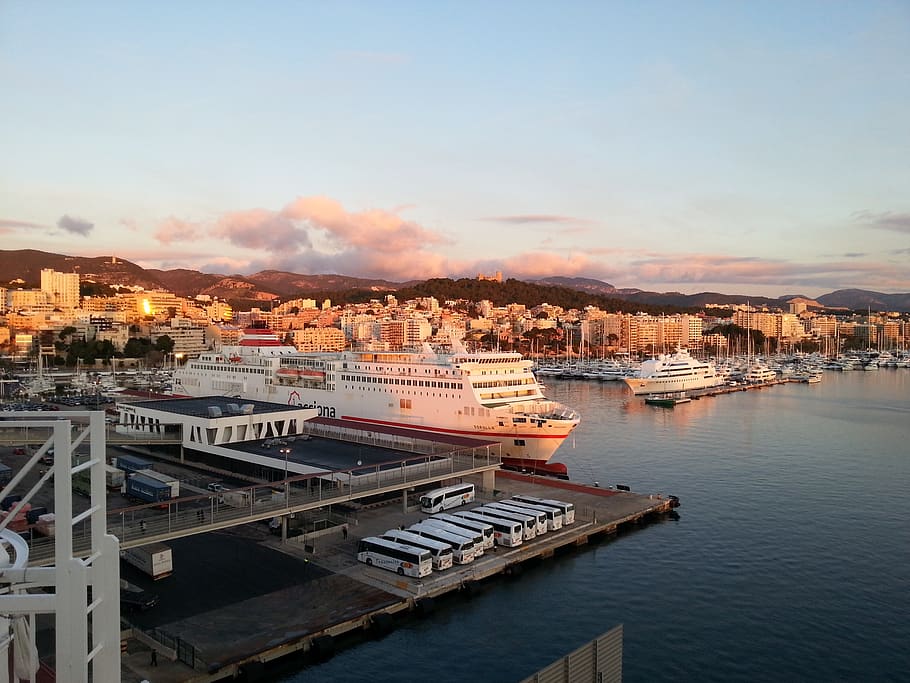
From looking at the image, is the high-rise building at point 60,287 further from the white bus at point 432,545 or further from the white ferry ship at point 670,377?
the white bus at point 432,545

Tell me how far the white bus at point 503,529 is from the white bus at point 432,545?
6.19 ft

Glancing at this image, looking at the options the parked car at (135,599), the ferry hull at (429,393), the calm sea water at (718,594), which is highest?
the ferry hull at (429,393)

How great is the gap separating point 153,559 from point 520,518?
819cm

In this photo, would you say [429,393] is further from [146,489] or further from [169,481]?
[146,489]

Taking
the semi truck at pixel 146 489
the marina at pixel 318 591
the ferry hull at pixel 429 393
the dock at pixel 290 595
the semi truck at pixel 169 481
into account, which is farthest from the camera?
the ferry hull at pixel 429 393

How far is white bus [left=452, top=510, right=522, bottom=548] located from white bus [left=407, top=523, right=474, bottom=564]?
1.29 metres

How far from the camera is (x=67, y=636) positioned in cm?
490

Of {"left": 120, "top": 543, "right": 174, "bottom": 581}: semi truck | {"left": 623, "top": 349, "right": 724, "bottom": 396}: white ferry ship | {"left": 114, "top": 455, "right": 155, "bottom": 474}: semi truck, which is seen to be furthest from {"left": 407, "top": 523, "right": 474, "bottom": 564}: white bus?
{"left": 623, "top": 349, "right": 724, "bottom": 396}: white ferry ship

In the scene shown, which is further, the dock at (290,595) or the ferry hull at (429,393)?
the ferry hull at (429,393)

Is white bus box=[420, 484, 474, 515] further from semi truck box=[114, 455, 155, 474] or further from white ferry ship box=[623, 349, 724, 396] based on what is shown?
white ferry ship box=[623, 349, 724, 396]

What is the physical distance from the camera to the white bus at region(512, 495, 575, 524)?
17.8 m

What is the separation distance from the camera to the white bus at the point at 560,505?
17831mm

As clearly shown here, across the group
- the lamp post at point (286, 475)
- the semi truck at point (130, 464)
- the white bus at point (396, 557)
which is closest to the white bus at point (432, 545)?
the white bus at point (396, 557)

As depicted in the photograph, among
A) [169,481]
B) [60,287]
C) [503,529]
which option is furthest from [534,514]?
[60,287]
